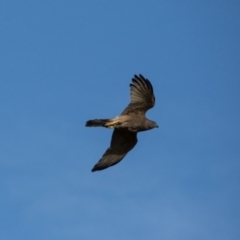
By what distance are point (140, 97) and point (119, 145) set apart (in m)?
1.78

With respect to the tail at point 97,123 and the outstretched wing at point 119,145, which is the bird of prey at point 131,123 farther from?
the tail at point 97,123

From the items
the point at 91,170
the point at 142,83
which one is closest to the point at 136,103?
the point at 142,83

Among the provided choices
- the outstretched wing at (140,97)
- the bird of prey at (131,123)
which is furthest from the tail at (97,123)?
the outstretched wing at (140,97)

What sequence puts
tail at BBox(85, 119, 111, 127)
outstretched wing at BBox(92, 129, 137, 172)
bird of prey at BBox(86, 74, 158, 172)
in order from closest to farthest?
tail at BBox(85, 119, 111, 127) < bird of prey at BBox(86, 74, 158, 172) < outstretched wing at BBox(92, 129, 137, 172)

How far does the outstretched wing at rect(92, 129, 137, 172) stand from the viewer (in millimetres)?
29344

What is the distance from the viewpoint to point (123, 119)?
2855 centimetres

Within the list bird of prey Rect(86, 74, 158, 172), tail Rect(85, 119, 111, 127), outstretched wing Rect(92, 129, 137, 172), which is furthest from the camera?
outstretched wing Rect(92, 129, 137, 172)

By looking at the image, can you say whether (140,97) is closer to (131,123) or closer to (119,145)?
(131,123)

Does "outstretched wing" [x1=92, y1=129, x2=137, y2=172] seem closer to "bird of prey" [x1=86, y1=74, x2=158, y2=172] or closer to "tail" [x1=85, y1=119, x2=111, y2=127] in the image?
"bird of prey" [x1=86, y1=74, x2=158, y2=172]

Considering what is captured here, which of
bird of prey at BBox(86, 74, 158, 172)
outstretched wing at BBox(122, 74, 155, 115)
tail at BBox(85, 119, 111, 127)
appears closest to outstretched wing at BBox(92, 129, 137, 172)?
bird of prey at BBox(86, 74, 158, 172)

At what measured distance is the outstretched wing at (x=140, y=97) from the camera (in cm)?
2897

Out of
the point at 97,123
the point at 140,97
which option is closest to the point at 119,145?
the point at 140,97

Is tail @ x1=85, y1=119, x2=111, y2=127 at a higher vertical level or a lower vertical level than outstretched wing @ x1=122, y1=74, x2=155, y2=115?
lower

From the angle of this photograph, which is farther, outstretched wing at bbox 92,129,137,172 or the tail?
outstretched wing at bbox 92,129,137,172
